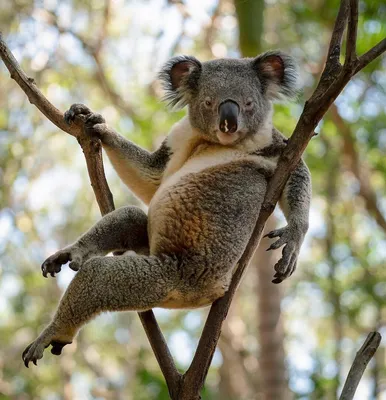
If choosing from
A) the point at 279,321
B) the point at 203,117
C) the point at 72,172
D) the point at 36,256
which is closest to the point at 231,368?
the point at 279,321

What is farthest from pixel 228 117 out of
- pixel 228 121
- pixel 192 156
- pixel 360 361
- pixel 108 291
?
pixel 360 361

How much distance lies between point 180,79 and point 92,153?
3.43ft

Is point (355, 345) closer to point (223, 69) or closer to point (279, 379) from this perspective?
point (279, 379)

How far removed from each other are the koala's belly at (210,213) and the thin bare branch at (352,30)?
3.43 feet

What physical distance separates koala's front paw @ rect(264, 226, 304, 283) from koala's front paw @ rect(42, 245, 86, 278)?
1073mm

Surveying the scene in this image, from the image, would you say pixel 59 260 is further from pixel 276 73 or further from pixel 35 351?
pixel 276 73

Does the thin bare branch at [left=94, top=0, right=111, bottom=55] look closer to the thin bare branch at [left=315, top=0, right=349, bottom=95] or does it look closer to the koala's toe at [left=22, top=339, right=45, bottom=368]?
the thin bare branch at [left=315, top=0, right=349, bottom=95]

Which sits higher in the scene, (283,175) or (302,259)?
(302,259)

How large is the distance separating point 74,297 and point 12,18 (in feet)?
28.8

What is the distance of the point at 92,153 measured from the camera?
3.74m

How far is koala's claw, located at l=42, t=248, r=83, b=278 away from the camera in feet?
11.8

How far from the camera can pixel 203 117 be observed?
164 inches

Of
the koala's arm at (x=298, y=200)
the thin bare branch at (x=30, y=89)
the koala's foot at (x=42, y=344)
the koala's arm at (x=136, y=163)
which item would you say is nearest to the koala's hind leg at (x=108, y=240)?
the koala's foot at (x=42, y=344)

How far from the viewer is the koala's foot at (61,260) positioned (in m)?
3.59
